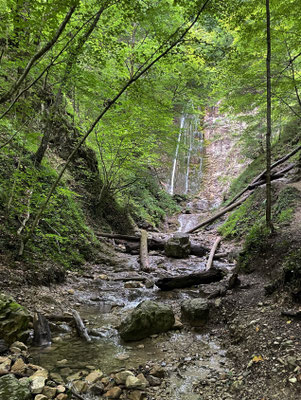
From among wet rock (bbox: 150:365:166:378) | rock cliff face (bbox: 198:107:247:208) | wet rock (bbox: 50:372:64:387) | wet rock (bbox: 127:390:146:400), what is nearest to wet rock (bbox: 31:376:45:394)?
wet rock (bbox: 50:372:64:387)

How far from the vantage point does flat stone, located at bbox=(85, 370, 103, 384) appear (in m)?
2.70

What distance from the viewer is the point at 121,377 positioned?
9.08ft

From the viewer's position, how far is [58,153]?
10.5 metres

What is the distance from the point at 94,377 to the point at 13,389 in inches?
37.1

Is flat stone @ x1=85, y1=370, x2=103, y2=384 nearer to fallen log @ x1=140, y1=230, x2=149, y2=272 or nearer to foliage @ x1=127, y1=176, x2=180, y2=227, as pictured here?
fallen log @ x1=140, y1=230, x2=149, y2=272

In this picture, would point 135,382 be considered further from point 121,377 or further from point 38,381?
point 38,381

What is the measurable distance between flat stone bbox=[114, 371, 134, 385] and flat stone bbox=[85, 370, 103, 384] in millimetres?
188

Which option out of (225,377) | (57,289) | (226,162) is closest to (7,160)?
(57,289)

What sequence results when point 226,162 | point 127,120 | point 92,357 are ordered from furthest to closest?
point 226,162 → point 127,120 → point 92,357

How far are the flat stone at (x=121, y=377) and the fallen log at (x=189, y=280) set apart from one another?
127 inches

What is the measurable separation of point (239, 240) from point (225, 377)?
26.3 ft

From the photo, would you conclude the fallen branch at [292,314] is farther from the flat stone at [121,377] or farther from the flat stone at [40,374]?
the flat stone at [40,374]

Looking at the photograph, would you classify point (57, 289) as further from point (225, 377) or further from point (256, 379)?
point (256, 379)

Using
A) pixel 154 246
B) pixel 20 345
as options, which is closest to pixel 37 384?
pixel 20 345
